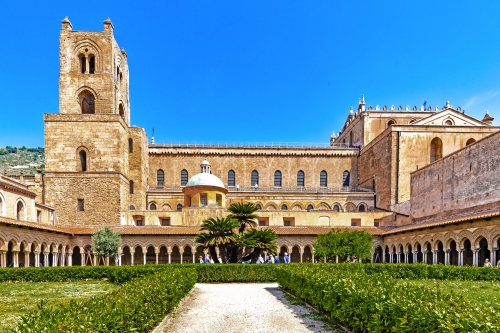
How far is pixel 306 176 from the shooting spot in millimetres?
39156

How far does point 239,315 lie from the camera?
9.29 meters

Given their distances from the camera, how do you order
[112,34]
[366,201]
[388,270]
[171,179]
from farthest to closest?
1. [171,179]
2. [366,201]
3. [112,34]
4. [388,270]

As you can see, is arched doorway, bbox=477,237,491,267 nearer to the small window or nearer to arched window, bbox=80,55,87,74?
the small window

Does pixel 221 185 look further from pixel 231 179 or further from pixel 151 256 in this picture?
pixel 231 179

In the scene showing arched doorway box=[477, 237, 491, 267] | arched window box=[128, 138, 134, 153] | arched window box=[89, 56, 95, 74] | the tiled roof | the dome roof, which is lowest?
arched doorway box=[477, 237, 491, 267]

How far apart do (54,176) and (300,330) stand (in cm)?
2876

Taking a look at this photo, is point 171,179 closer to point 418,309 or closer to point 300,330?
point 300,330

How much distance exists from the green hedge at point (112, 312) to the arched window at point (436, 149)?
99.8 ft

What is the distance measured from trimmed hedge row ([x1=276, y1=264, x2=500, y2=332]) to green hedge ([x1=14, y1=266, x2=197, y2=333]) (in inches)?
145

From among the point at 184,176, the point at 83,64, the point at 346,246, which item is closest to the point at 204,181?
the point at 184,176

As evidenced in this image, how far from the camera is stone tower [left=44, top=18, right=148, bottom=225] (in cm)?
3006

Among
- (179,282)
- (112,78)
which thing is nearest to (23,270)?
(179,282)

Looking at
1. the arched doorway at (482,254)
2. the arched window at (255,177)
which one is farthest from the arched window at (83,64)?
the arched doorway at (482,254)

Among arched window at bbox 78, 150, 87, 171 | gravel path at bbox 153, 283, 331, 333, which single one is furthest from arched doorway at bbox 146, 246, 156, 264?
gravel path at bbox 153, 283, 331, 333
